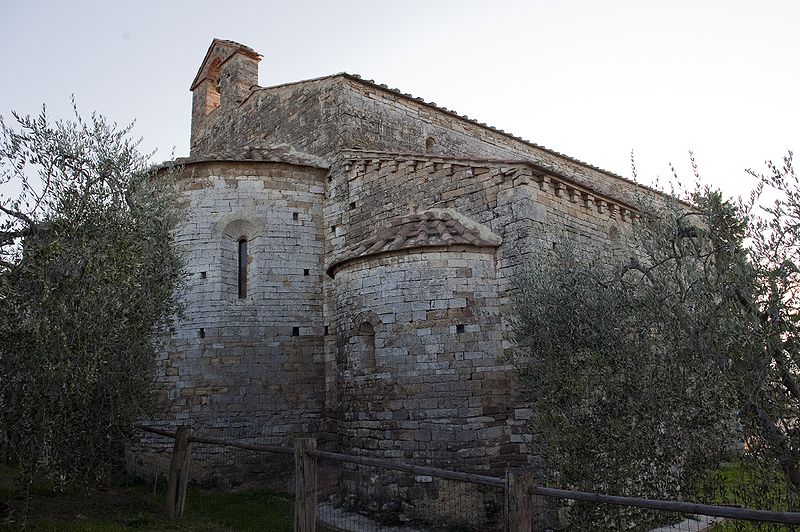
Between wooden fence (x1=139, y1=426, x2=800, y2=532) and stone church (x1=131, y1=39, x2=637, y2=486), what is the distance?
6.46ft

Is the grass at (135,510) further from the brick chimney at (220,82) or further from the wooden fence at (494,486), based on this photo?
the brick chimney at (220,82)

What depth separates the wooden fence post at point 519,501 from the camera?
14.8ft

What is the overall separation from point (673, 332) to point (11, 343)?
6.05 meters

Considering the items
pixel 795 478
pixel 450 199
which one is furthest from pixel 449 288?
pixel 795 478

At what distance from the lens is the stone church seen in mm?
8148

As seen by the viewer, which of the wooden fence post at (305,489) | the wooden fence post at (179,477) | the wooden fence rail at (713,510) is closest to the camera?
the wooden fence rail at (713,510)

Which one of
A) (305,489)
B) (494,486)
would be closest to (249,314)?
(305,489)

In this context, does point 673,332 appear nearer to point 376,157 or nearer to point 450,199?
point 450,199

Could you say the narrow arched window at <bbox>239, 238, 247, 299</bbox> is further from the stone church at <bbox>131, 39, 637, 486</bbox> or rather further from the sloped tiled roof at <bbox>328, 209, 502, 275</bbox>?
the sloped tiled roof at <bbox>328, 209, 502, 275</bbox>

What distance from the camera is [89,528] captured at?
6.01 metres

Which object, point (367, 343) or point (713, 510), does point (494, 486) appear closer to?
point (713, 510)

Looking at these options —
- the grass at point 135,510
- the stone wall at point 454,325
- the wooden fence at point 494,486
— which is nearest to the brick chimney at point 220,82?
the stone wall at point 454,325

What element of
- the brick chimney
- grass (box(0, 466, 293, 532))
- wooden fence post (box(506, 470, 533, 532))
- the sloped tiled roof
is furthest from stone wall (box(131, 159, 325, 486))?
wooden fence post (box(506, 470, 533, 532))

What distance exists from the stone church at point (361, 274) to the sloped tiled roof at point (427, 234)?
0.03m
